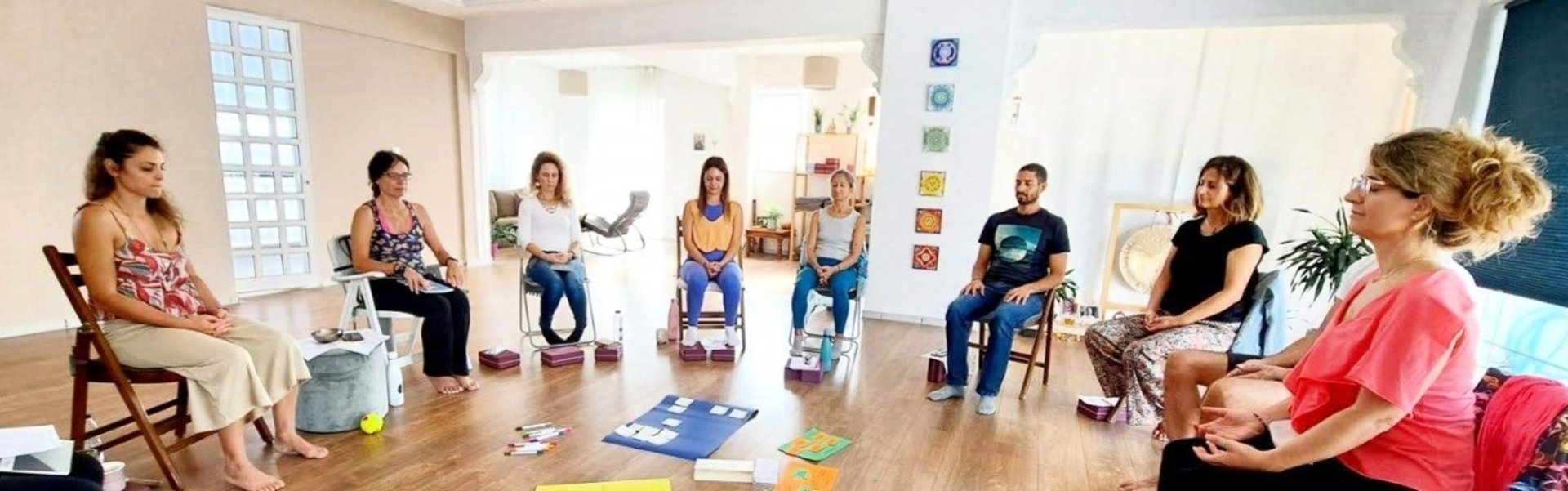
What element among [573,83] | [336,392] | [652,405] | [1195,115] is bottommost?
[652,405]

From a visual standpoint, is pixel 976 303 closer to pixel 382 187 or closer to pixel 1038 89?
pixel 1038 89

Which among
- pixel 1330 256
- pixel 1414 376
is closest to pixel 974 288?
pixel 1330 256

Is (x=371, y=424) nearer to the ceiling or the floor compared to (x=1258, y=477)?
nearer to the floor

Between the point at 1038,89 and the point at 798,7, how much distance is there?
1663 mm

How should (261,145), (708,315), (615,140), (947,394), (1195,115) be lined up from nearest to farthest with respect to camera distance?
(947,394) → (708,315) → (1195,115) → (261,145) → (615,140)

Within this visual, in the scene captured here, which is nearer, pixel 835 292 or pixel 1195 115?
pixel 835 292

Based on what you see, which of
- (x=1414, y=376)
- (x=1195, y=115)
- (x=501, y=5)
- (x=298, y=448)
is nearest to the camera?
(x=1414, y=376)

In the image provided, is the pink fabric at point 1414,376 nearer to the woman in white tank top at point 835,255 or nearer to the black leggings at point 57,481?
the woman in white tank top at point 835,255

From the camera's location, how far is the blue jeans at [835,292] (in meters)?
3.40

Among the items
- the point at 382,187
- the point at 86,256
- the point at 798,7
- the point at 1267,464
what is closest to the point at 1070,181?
the point at 798,7

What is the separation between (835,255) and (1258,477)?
93.0 inches

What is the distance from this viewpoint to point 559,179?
3531 mm

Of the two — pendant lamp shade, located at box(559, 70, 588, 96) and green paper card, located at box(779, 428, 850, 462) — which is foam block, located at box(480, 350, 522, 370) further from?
pendant lamp shade, located at box(559, 70, 588, 96)

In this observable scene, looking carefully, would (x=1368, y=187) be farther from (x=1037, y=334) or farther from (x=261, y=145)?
(x=261, y=145)
